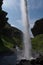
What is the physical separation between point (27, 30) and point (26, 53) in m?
8.43

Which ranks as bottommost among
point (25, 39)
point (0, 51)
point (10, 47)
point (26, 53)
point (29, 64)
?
point (29, 64)

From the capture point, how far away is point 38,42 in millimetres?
192250

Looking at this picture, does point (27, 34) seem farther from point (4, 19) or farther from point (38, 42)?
point (38, 42)

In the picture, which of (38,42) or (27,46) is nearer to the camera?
(27,46)

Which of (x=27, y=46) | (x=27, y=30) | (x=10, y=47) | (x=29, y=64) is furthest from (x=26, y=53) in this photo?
(x=10, y=47)

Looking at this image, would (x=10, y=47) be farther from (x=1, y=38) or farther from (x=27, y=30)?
(x=27, y=30)

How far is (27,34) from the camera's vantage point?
75750mm

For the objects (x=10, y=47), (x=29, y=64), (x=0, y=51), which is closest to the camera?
(x=29, y=64)

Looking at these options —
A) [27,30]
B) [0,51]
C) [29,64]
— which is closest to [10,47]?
[0,51]

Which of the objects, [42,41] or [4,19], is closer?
[4,19]

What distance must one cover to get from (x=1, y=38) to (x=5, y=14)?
25.7 meters

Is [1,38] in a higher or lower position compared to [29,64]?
higher

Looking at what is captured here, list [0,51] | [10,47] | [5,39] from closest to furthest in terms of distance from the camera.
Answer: [0,51], [10,47], [5,39]

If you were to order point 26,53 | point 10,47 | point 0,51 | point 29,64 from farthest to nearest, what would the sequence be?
point 10,47
point 0,51
point 26,53
point 29,64
